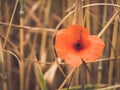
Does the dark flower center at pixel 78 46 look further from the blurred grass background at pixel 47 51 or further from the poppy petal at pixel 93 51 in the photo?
the blurred grass background at pixel 47 51

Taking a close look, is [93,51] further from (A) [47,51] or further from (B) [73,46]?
(A) [47,51]

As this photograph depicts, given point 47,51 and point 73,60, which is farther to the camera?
point 47,51

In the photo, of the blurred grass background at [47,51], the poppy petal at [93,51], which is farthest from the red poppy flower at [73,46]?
the blurred grass background at [47,51]

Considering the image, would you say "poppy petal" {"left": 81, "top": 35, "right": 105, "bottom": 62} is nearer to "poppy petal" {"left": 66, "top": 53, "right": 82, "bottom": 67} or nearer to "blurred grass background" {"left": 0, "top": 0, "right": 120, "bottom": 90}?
"poppy petal" {"left": 66, "top": 53, "right": 82, "bottom": 67}

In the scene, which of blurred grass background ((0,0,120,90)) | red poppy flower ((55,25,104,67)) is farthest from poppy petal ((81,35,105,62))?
blurred grass background ((0,0,120,90))

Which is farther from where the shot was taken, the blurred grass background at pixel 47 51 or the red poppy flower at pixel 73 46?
the blurred grass background at pixel 47 51

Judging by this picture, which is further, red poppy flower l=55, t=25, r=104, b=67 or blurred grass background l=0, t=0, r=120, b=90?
blurred grass background l=0, t=0, r=120, b=90

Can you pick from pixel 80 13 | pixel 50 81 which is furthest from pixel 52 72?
pixel 80 13

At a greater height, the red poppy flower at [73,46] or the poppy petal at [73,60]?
the red poppy flower at [73,46]

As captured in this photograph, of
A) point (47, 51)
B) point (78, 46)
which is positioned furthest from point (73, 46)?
point (47, 51)

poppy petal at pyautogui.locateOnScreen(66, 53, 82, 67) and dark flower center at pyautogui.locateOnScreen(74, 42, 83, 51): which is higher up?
dark flower center at pyautogui.locateOnScreen(74, 42, 83, 51)
